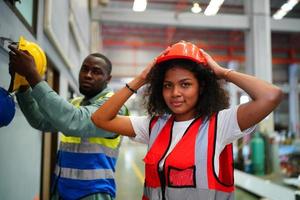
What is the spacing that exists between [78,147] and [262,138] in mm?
6629

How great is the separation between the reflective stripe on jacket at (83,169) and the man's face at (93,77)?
1.17 ft

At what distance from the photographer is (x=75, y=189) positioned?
1.86 m

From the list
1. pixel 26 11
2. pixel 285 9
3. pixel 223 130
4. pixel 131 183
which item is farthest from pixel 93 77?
pixel 285 9

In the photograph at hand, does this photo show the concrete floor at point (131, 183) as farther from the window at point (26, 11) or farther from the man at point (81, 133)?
the window at point (26, 11)

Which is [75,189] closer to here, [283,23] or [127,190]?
[127,190]

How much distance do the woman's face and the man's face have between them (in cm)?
73

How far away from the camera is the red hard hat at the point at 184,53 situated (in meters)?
1.47

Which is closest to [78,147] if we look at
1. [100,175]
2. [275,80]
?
[100,175]

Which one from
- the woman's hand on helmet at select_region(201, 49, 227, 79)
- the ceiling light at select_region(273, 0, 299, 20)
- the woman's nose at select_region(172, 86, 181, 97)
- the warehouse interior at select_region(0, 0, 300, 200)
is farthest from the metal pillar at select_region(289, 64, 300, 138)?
the woman's nose at select_region(172, 86, 181, 97)

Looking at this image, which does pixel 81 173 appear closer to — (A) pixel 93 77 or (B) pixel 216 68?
(A) pixel 93 77

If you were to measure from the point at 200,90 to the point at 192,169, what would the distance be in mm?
447

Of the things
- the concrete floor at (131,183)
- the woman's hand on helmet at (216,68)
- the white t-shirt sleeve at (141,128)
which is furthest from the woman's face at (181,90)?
the concrete floor at (131,183)

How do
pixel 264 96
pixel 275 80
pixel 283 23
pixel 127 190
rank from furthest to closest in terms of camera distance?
pixel 275 80
pixel 283 23
pixel 127 190
pixel 264 96

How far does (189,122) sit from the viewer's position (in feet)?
4.88
